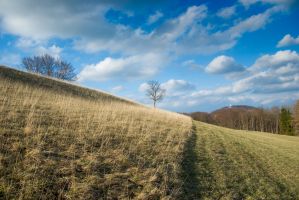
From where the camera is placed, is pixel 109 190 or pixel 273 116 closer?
pixel 109 190

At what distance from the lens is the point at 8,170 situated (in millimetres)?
6645

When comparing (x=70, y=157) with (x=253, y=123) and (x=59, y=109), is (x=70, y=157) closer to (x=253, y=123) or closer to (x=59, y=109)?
(x=59, y=109)

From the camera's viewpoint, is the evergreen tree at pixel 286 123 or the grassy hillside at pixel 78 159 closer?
the grassy hillside at pixel 78 159

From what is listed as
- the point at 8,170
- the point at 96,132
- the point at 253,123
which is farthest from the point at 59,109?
the point at 253,123

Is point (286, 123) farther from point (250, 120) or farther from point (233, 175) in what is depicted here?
point (233, 175)

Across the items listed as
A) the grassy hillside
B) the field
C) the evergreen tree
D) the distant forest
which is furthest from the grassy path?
the distant forest

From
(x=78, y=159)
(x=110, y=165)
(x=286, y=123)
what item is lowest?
(x=110, y=165)

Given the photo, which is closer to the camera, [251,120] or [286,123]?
[286,123]

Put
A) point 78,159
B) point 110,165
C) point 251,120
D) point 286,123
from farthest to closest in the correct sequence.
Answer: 1. point 251,120
2. point 286,123
3. point 110,165
4. point 78,159

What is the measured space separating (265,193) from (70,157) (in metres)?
6.87

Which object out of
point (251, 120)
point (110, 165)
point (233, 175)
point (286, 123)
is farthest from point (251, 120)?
point (110, 165)

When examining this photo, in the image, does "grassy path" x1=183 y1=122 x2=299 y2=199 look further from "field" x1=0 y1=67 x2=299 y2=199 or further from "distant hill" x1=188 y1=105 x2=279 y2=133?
"distant hill" x1=188 y1=105 x2=279 y2=133

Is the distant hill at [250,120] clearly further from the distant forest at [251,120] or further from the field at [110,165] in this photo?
the field at [110,165]

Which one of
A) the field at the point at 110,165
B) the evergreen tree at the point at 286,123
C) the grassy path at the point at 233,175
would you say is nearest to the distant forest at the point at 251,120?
the evergreen tree at the point at 286,123
